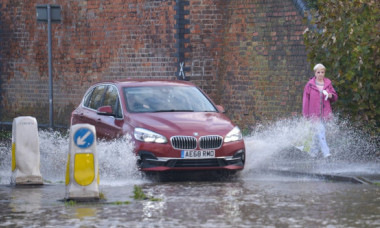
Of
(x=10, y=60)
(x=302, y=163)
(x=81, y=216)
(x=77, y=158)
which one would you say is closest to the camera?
(x=81, y=216)

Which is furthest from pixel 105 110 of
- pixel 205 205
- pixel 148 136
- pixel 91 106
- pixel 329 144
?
pixel 329 144

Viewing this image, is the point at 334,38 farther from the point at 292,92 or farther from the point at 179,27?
the point at 179,27

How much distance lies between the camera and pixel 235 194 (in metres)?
12.2

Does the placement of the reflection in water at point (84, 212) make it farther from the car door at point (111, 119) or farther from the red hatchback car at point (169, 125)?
the car door at point (111, 119)

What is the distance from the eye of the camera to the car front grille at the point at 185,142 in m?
13.8

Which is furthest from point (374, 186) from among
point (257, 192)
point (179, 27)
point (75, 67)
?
point (75, 67)

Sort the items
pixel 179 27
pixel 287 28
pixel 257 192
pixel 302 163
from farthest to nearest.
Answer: pixel 179 27, pixel 287 28, pixel 302 163, pixel 257 192

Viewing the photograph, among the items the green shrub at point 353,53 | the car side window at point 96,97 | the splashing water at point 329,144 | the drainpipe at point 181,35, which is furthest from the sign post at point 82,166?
the drainpipe at point 181,35

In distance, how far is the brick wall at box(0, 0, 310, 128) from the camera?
71.1ft

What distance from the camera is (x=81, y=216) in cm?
1020

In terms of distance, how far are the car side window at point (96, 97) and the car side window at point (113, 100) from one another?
18 cm

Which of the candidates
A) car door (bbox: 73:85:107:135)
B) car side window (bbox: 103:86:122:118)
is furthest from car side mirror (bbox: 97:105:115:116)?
car door (bbox: 73:85:107:135)

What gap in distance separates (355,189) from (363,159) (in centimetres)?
417

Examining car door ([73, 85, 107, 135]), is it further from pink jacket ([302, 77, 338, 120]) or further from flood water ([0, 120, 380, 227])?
pink jacket ([302, 77, 338, 120])
